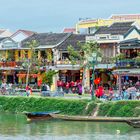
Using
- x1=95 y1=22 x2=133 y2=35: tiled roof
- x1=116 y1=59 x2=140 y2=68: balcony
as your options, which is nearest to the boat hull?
x1=116 y1=59 x2=140 y2=68: balcony

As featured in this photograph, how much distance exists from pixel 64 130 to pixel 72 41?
1198 inches

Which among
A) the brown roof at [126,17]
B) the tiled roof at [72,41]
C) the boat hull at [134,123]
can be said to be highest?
the brown roof at [126,17]

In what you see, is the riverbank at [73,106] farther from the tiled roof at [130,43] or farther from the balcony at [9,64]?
the balcony at [9,64]

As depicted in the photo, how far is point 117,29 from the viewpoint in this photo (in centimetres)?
6675

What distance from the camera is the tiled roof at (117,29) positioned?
65.3 m

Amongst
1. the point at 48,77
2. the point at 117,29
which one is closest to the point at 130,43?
the point at 117,29

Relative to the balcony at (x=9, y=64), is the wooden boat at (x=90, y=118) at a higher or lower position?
lower

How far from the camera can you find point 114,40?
6388cm

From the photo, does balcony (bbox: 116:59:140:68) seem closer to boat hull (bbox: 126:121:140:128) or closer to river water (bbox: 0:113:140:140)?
river water (bbox: 0:113:140:140)

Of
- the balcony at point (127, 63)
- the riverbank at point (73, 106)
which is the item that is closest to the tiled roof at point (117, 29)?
the balcony at point (127, 63)

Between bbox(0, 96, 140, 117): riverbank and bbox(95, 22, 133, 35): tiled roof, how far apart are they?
50.7 feet

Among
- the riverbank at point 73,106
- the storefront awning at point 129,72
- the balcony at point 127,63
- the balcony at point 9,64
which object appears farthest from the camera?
the balcony at point 9,64

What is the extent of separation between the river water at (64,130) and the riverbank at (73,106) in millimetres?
3166

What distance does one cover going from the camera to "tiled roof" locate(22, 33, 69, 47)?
71875mm
